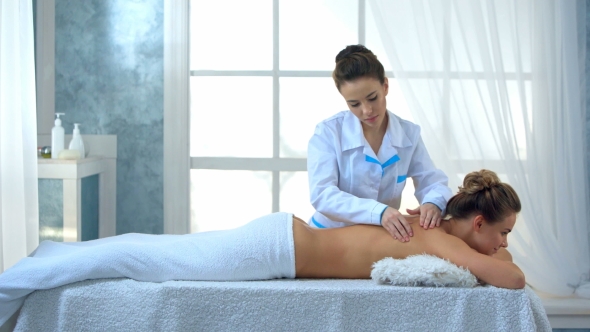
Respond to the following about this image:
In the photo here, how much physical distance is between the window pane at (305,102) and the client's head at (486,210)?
139cm

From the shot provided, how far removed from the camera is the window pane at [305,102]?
3119mm

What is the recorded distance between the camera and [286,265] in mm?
1708

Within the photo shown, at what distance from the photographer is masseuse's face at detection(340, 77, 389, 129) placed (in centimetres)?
179

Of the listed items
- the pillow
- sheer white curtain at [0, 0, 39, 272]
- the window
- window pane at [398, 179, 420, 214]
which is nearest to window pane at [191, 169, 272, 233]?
the window

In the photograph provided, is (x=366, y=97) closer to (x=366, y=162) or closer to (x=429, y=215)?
(x=366, y=162)

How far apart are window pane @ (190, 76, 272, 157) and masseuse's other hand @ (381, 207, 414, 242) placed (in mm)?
1468

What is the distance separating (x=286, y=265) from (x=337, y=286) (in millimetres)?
180

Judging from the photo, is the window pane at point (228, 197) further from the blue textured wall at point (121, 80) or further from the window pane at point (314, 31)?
the window pane at point (314, 31)

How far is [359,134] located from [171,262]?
0.70 meters

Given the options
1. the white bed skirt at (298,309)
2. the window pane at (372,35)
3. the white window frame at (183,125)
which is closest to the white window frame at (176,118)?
the white window frame at (183,125)

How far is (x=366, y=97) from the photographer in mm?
1813

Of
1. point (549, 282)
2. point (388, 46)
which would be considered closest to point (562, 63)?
point (388, 46)

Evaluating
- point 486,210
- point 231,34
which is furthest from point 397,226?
point 231,34

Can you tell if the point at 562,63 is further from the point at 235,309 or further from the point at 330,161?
the point at 235,309
